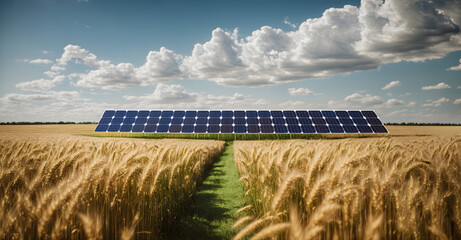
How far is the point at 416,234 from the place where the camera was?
2.08 meters

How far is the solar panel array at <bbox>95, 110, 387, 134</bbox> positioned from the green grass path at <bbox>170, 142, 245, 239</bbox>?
18.0 metres

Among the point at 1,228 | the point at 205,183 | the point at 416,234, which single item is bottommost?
the point at 205,183

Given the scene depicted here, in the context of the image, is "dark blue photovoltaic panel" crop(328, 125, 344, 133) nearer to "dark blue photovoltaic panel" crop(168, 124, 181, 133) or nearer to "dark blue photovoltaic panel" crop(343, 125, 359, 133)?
"dark blue photovoltaic panel" crop(343, 125, 359, 133)

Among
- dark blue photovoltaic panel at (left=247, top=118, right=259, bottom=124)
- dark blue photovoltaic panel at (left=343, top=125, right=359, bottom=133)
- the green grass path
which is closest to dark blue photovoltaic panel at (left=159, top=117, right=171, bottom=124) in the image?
dark blue photovoltaic panel at (left=247, top=118, right=259, bottom=124)

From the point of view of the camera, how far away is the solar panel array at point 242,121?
25078 mm

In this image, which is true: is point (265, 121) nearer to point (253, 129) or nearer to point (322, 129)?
point (253, 129)

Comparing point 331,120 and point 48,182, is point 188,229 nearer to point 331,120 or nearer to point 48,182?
point 48,182

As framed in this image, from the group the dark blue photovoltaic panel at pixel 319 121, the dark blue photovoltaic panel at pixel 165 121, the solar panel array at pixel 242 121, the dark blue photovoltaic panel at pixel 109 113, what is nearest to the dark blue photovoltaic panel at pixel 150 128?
the solar panel array at pixel 242 121

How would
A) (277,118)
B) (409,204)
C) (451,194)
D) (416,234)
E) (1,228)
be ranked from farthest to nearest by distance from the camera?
(277,118) → (451,194) → (409,204) → (416,234) → (1,228)

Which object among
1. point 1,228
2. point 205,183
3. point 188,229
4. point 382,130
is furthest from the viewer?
point 382,130

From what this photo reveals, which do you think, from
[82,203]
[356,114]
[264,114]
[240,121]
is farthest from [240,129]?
[82,203]

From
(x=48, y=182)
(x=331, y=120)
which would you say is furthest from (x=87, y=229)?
(x=331, y=120)

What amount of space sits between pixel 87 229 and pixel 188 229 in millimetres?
2477

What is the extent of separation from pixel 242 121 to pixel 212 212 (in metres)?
22.0
